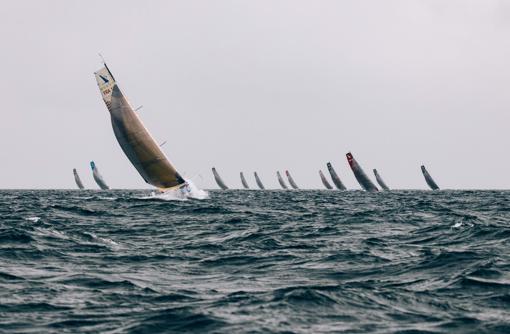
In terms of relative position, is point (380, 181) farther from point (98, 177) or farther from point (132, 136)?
point (132, 136)

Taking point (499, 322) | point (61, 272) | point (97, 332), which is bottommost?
point (499, 322)

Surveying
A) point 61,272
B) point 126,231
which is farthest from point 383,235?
point 61,272

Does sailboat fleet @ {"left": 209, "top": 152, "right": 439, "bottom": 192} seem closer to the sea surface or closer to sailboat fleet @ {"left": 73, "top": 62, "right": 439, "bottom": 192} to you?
sailboat fleet @ {"left": 73, "top": 62, "right": 439, "bottom": 192}

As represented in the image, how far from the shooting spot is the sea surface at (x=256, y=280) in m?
8.74

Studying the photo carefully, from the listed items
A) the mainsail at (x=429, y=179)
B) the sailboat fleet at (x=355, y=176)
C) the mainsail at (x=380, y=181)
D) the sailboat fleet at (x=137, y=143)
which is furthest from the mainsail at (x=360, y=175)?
the sailboat fleet at (x=137, y=143)

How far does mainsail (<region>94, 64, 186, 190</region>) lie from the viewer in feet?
143

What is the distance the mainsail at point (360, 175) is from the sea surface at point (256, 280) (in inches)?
2851

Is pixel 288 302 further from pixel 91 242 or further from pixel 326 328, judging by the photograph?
pixel 91 242

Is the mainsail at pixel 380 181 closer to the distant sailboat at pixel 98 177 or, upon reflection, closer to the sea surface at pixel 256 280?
the distant sailboat at pixel 98 177

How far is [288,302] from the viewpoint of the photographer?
9867 mm

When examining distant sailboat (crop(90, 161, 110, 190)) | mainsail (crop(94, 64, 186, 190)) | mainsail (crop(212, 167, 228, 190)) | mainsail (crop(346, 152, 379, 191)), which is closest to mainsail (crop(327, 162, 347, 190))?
mainsail (crop(346, 152, 379, 191))

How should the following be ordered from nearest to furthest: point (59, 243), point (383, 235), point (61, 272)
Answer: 1. point (61, 272)
2. point (59, 243)
3. point (383, 235)

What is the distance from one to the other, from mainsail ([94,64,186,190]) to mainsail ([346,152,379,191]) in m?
51.9

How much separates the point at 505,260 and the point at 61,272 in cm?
904
